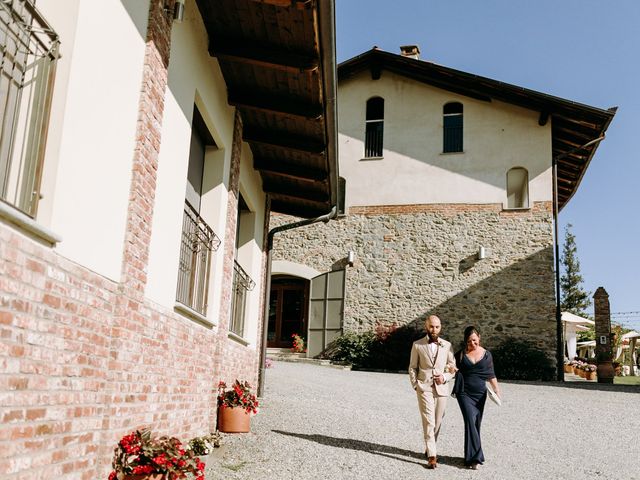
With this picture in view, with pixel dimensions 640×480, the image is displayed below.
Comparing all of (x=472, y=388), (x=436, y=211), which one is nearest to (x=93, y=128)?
(x=472, y=388)

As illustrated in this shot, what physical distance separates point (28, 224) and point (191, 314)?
9.85 ft

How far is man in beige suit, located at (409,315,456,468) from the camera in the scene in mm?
6855

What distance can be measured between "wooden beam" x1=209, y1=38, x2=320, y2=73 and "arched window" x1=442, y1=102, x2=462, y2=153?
14223 mm

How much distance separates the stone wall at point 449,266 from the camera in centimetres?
1788

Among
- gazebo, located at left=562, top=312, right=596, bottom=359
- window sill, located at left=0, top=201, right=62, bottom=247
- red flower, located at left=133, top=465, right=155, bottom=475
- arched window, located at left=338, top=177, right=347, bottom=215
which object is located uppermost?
arched window, located at left=338, top=177, right=347, bottom=215

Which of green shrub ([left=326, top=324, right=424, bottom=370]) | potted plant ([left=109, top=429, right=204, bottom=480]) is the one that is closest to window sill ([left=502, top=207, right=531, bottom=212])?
green shrub ([left=326, top=324, right=424, bottom=370])

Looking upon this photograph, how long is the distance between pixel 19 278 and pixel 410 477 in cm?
431

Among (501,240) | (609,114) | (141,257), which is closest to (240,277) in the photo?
(141,257)

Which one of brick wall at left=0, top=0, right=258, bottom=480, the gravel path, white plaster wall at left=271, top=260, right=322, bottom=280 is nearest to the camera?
brick wall at left=0, top=0, right=258, bottom=480

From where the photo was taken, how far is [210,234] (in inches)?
267

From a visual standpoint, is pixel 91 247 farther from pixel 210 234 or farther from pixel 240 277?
pixel 240 277

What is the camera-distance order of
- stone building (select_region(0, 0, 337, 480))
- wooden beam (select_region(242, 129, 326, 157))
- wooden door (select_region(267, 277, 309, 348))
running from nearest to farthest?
stone building (select_region(0, 0, 337, 480))
wooden beam (select_region(242, 129, 326, 157))
wooden door (select_region(267, 277, 309, 348))

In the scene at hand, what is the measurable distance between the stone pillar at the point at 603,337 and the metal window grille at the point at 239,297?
466 inches

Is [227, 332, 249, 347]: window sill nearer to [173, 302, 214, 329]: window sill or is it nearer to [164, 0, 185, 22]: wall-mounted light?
[173, 302, 214, 329]: window sill
